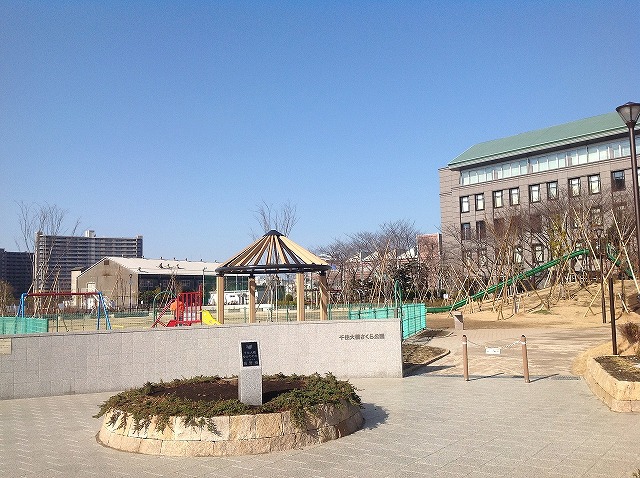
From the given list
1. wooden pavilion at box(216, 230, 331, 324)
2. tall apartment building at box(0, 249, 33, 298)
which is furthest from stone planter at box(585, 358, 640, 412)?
tall apartment building at box(0, 249, 33, 298)

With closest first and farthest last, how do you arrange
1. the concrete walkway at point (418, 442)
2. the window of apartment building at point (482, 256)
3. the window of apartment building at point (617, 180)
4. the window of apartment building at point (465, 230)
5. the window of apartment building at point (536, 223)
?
the concrete walkway at point (418, 442)
the window of apartment building at point (536, 223)
the window of apartment building at point (617, 180)
the window of apartment building at point (482, 256)
the window of apartment building at point (465, 230)

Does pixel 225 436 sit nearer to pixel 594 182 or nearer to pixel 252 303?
pixel 252 303

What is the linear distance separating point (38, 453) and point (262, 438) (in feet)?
9.75

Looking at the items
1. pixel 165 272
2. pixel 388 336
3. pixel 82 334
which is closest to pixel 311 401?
pixel 388 336

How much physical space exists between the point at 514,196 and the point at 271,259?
41078 mm

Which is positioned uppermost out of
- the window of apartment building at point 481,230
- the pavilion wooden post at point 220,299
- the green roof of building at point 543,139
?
the green roof of building at point 543,139

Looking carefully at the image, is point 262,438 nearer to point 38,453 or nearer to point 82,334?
point 38,453

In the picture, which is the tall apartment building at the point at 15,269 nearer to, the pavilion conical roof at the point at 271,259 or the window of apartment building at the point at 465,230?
the window of apartment building at the point at 465,230

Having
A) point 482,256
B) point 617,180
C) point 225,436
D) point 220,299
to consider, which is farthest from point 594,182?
point 225,436

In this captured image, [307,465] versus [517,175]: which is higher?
[517,175]

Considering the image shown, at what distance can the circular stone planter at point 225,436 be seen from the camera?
7.61m

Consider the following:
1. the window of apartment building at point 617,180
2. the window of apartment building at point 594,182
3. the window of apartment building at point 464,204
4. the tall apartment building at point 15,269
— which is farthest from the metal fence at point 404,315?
the tall apartment building at point 15,269

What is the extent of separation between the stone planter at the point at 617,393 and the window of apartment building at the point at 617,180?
1574 inches

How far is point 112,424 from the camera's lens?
8266mm
